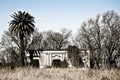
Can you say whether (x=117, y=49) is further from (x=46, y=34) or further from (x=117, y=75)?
(x=117, y=75)

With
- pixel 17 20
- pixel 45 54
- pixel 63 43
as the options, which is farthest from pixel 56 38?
pixel 17 20

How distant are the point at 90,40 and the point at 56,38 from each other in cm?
2094

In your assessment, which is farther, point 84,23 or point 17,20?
point 84,23

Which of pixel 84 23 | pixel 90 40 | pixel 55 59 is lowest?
pixel 55 59

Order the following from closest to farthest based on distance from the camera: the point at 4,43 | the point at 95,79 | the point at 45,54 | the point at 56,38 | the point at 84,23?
the point at 95,79 < the point at 84,23 < the point at 4,43 < the point at 45,54 < the point at 56,38

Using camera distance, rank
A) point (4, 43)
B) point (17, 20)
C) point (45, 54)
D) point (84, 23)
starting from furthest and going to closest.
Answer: point (45, 54) → point (4, 43) → point (84, 23) → point (17, 20)

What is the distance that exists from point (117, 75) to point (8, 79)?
4271 millimetres

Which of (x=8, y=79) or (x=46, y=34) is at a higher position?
(x=46, y=34)

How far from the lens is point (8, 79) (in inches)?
384

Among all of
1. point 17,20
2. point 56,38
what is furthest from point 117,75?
point 56,38

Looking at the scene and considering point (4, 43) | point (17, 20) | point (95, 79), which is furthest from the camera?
point (4, 43)

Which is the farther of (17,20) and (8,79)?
(17,20)

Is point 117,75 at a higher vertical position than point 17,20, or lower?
lower

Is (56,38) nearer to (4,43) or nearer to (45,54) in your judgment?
(45,54)
